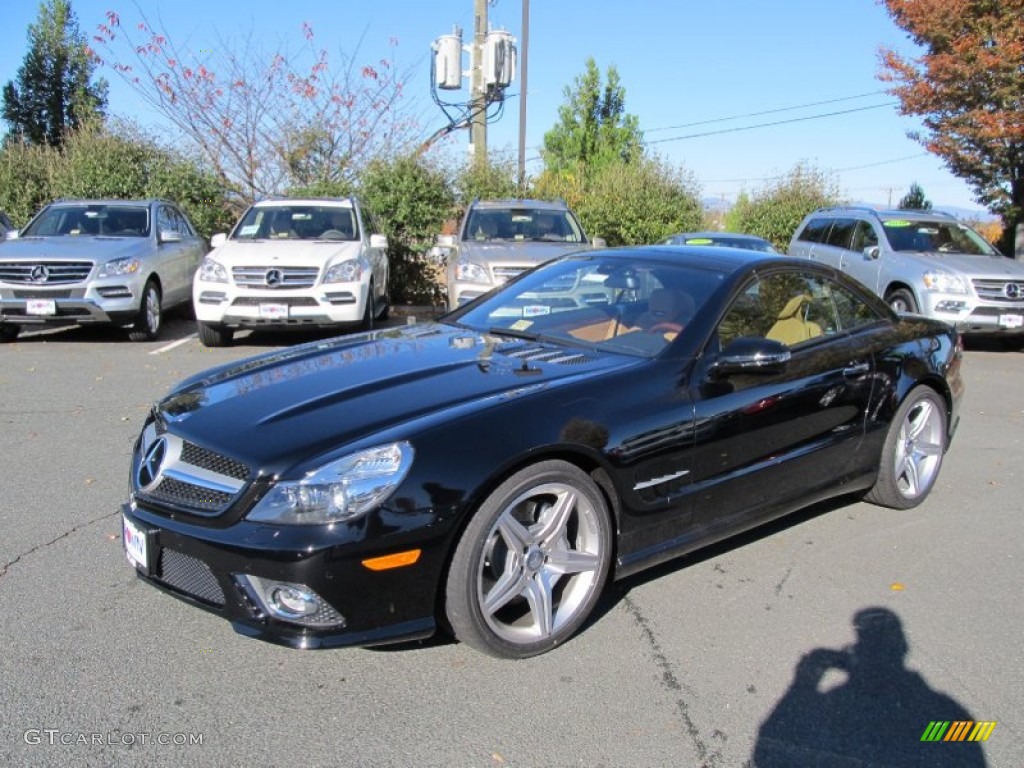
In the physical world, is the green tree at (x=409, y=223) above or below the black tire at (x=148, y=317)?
above

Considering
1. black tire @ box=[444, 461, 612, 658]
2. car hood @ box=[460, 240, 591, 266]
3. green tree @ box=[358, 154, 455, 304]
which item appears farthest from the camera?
green tree @ box=[358, 154, 455, 304]

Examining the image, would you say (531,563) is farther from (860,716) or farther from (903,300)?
(903,300)

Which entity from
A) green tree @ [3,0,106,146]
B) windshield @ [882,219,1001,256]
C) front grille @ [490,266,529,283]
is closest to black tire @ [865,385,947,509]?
front grille @ [490,266,529,283]

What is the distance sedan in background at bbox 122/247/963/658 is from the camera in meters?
2.80

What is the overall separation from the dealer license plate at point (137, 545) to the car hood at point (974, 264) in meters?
10.3

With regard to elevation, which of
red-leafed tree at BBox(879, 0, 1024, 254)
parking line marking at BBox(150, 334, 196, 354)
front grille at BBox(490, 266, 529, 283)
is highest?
red-leafed tree at BBox(879, 0, 1024, 254)

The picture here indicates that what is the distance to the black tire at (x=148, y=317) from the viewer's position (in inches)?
412

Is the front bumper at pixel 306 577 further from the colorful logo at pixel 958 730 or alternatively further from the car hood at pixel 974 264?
the car hood at pixel 974 264

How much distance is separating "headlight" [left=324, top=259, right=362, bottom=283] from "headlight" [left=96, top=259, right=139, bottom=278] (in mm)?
2464

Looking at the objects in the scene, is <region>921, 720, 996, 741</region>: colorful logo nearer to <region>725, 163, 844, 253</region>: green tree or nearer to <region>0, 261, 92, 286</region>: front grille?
<region>0, 261, 92, 286</region>: front grille

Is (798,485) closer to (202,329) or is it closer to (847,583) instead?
(847,583)

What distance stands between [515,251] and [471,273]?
673mm

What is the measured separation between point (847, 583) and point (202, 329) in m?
8.08

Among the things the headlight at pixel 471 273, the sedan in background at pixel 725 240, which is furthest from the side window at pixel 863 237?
the headlight at pixel 471 273
